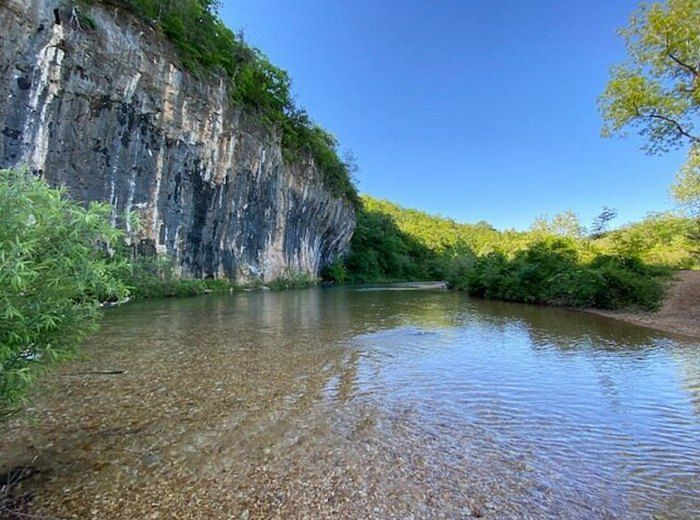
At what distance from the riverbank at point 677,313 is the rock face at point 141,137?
14917mm

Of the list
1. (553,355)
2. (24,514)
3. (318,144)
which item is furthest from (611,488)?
(318,144)

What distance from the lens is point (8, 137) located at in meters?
13.8

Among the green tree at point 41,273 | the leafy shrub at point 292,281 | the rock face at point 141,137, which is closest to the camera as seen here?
the green tree at point 41,273

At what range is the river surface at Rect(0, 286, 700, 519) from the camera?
283 centimetres

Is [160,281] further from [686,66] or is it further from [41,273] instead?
[686,66]

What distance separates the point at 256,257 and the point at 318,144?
15.3 metres

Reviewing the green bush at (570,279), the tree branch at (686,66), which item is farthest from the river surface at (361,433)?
the tree branch at (686,66)

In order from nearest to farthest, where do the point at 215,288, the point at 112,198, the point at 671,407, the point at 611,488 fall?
the point at 611,488
the point at 671,407
the point at 112,198
the point at 215,288

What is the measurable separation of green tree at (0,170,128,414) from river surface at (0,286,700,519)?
1.04 meters

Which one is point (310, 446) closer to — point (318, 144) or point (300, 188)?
point (300, 188)

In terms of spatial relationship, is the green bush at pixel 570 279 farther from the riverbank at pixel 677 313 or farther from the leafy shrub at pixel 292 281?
the leafy shrub at pixel 292 281

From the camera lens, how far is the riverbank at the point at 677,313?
36.0ft

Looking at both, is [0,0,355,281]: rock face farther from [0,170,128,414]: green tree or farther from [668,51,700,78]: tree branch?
[668,51,700,78]: tree branch

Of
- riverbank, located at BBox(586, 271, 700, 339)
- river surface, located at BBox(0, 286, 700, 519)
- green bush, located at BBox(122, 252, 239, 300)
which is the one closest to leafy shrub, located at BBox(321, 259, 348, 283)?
green bush, located at BBox(122, 252, 239, 300)
